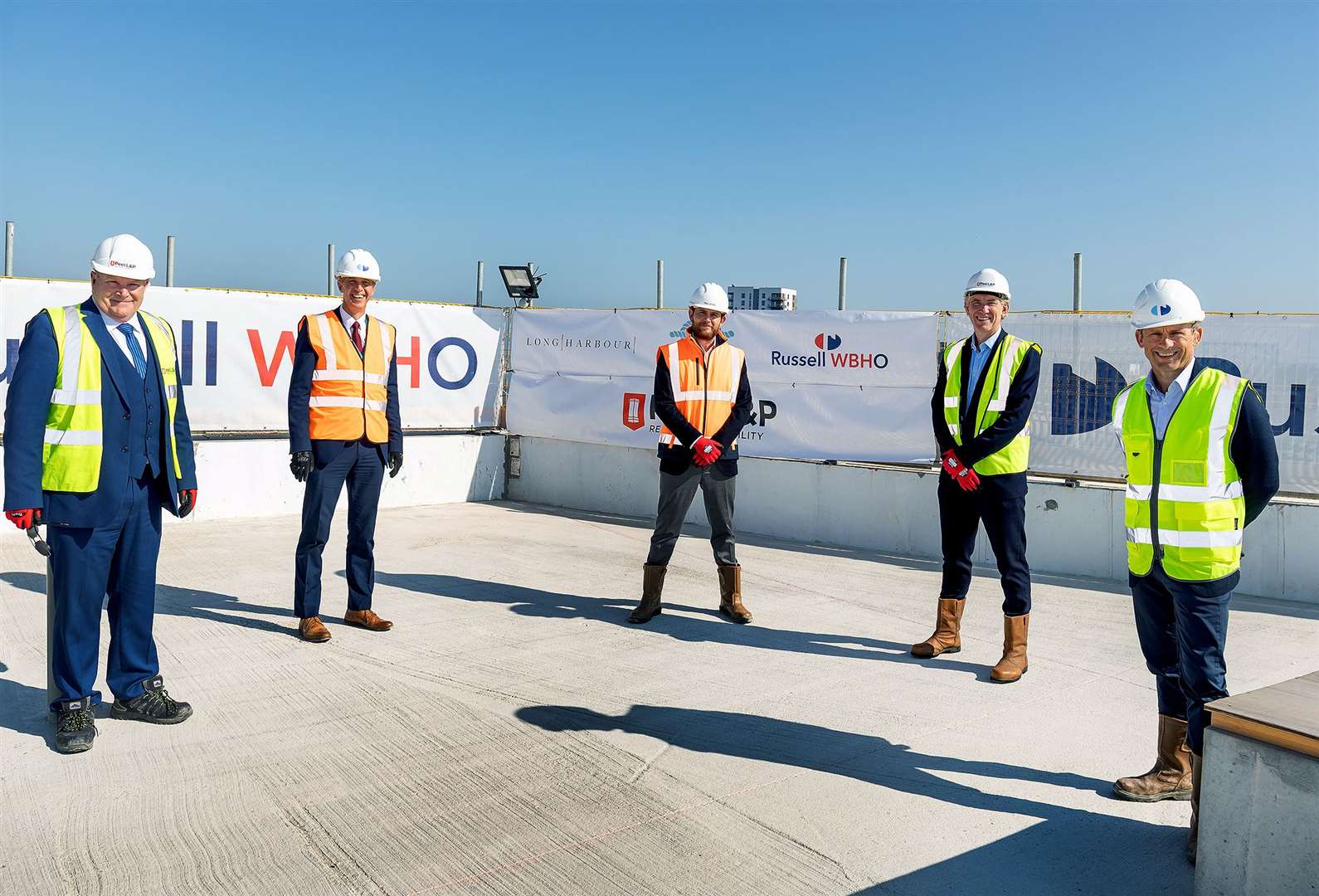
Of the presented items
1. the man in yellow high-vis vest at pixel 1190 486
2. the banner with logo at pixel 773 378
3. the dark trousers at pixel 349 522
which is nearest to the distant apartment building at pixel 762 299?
the banner with logo at pixel 773 378

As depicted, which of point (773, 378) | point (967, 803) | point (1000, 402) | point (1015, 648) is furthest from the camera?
point (773, 378)

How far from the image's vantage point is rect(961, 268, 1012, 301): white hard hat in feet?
18.7

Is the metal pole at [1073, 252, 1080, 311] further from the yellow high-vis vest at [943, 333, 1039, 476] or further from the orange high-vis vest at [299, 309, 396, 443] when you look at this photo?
the orange high-vis vest at [299, 309, 396, 443]

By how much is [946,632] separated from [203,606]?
456cm

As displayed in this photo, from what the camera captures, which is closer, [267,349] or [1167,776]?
[1167,776]

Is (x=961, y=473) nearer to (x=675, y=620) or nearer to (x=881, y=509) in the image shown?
(x=675, y=620)

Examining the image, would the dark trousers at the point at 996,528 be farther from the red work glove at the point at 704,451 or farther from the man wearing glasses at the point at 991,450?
the red work glove at the point at 704,451

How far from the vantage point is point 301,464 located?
19.7 ft

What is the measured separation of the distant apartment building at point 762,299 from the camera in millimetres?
10062

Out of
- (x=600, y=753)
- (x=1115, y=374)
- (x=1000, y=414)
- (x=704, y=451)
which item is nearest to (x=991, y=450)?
(x=1000, y=414)

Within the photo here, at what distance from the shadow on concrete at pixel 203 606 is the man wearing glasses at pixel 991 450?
12.6 ft

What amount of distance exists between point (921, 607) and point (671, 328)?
4.53 m

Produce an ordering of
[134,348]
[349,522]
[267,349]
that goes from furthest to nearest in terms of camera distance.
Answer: [267,349], [349,522], [134,348]

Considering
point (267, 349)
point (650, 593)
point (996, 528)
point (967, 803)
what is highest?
point (267, 349)
